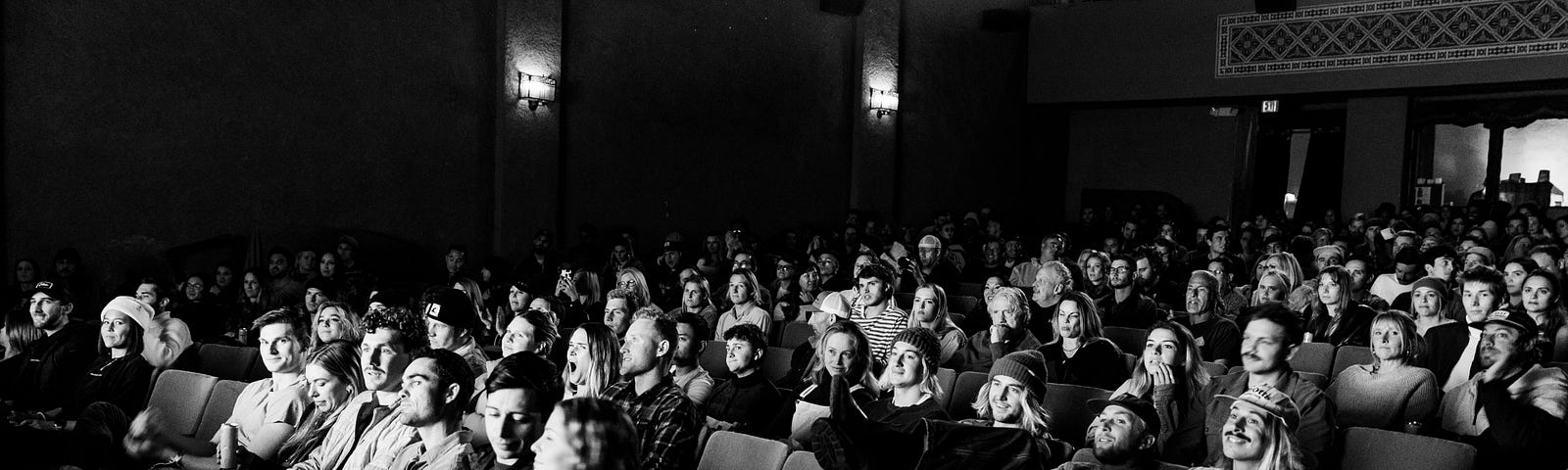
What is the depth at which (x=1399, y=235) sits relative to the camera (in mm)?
8828

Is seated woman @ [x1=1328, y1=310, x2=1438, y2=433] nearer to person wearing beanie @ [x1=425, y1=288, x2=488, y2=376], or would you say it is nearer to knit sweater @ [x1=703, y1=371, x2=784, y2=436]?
knit sweater @ [x1=703, y1=371, x2=784, y2=436]

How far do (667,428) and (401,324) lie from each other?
1.21 m

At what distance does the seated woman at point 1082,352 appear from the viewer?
5113mm

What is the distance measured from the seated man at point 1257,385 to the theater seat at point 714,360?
227 centimetres

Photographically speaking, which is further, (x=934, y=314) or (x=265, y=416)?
(x=934, y=314)

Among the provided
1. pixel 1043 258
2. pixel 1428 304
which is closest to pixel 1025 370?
pixel 1428 304

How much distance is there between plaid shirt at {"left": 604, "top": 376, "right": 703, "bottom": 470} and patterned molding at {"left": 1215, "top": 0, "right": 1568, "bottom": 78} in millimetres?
11247

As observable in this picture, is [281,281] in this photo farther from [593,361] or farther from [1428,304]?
[1428,304]

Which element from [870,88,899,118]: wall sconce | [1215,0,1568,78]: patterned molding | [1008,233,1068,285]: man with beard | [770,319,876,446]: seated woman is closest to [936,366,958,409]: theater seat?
[770,319,876,446]: seated woman

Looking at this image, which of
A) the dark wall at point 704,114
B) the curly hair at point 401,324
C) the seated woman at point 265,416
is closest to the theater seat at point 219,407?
the seated woman at point 265,416

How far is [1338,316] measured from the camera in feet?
19.4

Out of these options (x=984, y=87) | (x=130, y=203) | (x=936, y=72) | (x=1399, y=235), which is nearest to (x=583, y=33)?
(x=130, y=203)

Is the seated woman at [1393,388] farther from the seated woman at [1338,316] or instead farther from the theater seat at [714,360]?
the theater seat at [714,360]

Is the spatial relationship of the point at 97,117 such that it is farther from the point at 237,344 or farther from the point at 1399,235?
the point at 1399,235
